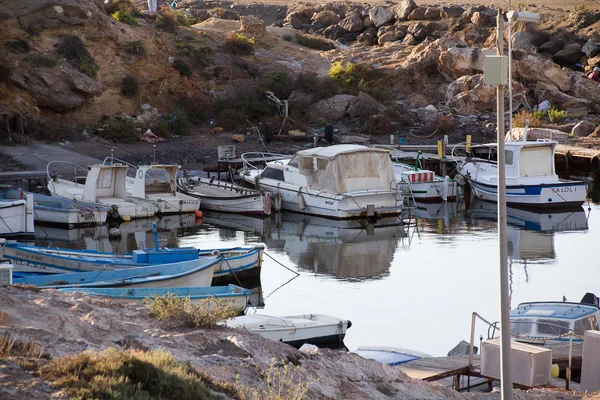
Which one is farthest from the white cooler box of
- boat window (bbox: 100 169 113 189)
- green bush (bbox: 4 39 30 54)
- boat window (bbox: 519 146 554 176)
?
green bush (bbox: 4 39 30 54)

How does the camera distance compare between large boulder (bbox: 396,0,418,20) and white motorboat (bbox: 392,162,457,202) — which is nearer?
white motorboat (bbox: 392,162,457,202)

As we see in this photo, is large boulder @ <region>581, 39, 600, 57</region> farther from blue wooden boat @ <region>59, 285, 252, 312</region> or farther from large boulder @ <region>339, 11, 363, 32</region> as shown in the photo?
blue wooden boat @ <region>59, 285, 252, 312</region>

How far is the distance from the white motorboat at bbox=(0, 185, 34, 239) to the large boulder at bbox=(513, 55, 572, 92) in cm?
3557

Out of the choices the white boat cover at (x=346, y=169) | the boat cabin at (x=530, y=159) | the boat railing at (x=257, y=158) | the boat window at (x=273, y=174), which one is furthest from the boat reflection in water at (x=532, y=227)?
the boat railing at (x=257, y=158)

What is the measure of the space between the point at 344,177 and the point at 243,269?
38.2 feet

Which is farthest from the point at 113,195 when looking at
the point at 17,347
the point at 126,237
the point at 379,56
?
the point at 379,56

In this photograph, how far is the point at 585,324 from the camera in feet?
48.3

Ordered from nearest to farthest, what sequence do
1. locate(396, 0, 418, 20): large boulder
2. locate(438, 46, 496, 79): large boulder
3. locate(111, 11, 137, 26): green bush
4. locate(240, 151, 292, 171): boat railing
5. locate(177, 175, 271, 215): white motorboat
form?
locate(177, 175, 271, 215): white motorboat < locate(240, 151, 292, 171): boat railing < locate(111, 11, 137, 26): green bush < locate(438, 46, 496, 79): large boulder < locate(396, 0, 418, 20): large boulder

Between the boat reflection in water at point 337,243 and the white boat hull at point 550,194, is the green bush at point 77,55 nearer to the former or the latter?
the boat reflection in water at point 337,243

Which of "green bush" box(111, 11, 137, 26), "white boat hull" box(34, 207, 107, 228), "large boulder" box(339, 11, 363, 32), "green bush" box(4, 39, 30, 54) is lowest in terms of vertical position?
"white boat hull" box(34, 207, 107, 228)

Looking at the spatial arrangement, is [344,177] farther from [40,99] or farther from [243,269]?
[40,99]

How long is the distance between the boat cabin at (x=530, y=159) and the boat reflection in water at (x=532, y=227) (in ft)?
4.98

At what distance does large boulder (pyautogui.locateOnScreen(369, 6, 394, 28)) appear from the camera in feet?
226

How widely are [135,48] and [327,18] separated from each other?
26.4 metres
